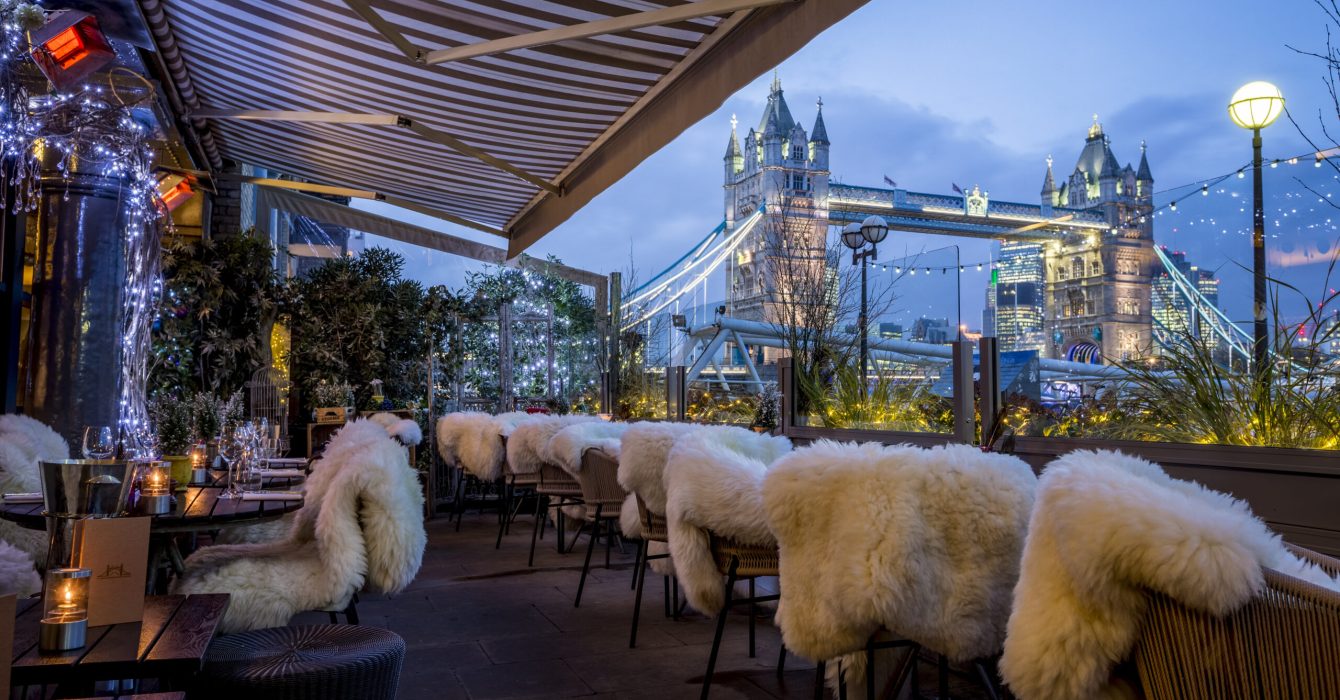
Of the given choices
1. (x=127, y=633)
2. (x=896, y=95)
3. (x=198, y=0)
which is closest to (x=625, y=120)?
(x=198, y=0)

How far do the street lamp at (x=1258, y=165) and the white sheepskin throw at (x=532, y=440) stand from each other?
3.54 meters

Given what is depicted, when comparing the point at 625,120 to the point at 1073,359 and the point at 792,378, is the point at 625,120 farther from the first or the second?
the point at 1073,359

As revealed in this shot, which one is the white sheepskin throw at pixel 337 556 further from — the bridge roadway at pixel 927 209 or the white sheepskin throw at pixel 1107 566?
the bridge roadway at pixel 927 209

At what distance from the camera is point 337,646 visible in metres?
2.12

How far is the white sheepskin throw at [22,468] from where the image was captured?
3041mm

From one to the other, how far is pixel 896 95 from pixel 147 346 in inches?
4821

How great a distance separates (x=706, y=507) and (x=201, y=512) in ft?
4.75

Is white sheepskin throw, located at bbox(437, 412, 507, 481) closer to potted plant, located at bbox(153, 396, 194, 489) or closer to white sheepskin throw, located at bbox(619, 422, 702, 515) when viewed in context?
white sheepskin throw, located at bbox(619, 422, 702, 515)

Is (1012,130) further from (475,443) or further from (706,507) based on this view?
(706,507)

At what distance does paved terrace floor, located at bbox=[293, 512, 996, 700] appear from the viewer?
3057 millimetres

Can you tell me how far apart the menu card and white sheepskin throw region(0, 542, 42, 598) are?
603mm

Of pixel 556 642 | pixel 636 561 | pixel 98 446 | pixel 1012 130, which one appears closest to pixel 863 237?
pixel 636 561

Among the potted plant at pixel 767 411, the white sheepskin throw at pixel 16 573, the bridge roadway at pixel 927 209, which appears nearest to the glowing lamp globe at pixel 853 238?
the potted plant at pixel 767 411

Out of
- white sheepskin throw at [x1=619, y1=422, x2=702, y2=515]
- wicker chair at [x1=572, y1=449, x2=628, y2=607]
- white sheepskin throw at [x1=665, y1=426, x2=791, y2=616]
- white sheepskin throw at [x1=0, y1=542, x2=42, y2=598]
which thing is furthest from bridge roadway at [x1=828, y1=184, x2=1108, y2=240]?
white sheepskin throw at [x1=0, y1=542, x2=42, y2=598]
